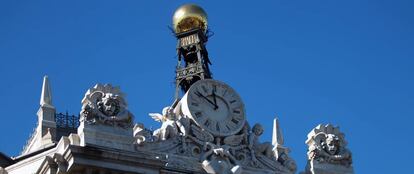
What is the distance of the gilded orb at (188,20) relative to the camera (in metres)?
61.5

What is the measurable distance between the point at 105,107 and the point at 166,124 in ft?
9.74

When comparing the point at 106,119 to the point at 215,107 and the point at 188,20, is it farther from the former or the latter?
the point at 188,20

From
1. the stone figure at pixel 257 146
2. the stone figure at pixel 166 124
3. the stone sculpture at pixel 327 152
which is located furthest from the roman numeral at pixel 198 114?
the stone sculpture at pixel 327 152

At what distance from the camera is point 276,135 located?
48500 millimetres

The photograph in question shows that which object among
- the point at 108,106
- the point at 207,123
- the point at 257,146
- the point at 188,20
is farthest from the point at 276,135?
the point at 188,20

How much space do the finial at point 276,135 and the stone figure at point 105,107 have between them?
22.7 ft

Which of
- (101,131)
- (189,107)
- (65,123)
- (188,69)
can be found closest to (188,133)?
(189,107)

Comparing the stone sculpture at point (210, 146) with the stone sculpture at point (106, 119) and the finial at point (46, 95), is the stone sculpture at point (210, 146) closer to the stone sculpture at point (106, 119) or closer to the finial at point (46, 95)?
the stone sculpture at point (106, 119)

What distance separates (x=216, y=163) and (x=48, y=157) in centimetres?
672

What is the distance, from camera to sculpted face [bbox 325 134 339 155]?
160 ft

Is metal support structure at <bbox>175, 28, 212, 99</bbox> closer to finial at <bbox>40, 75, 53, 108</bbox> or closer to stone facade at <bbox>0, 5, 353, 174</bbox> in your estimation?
stone facade at <bbox>0, 5, 353, 174</bbox>

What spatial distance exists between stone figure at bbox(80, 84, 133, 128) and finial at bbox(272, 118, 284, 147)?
6.92 metres

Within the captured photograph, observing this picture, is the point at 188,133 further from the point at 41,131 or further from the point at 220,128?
the point at 41,131

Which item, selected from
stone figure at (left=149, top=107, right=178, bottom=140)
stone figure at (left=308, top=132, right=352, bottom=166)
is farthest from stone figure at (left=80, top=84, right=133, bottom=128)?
stone figure at (left=308, top=132, right=352, bottom=166)
